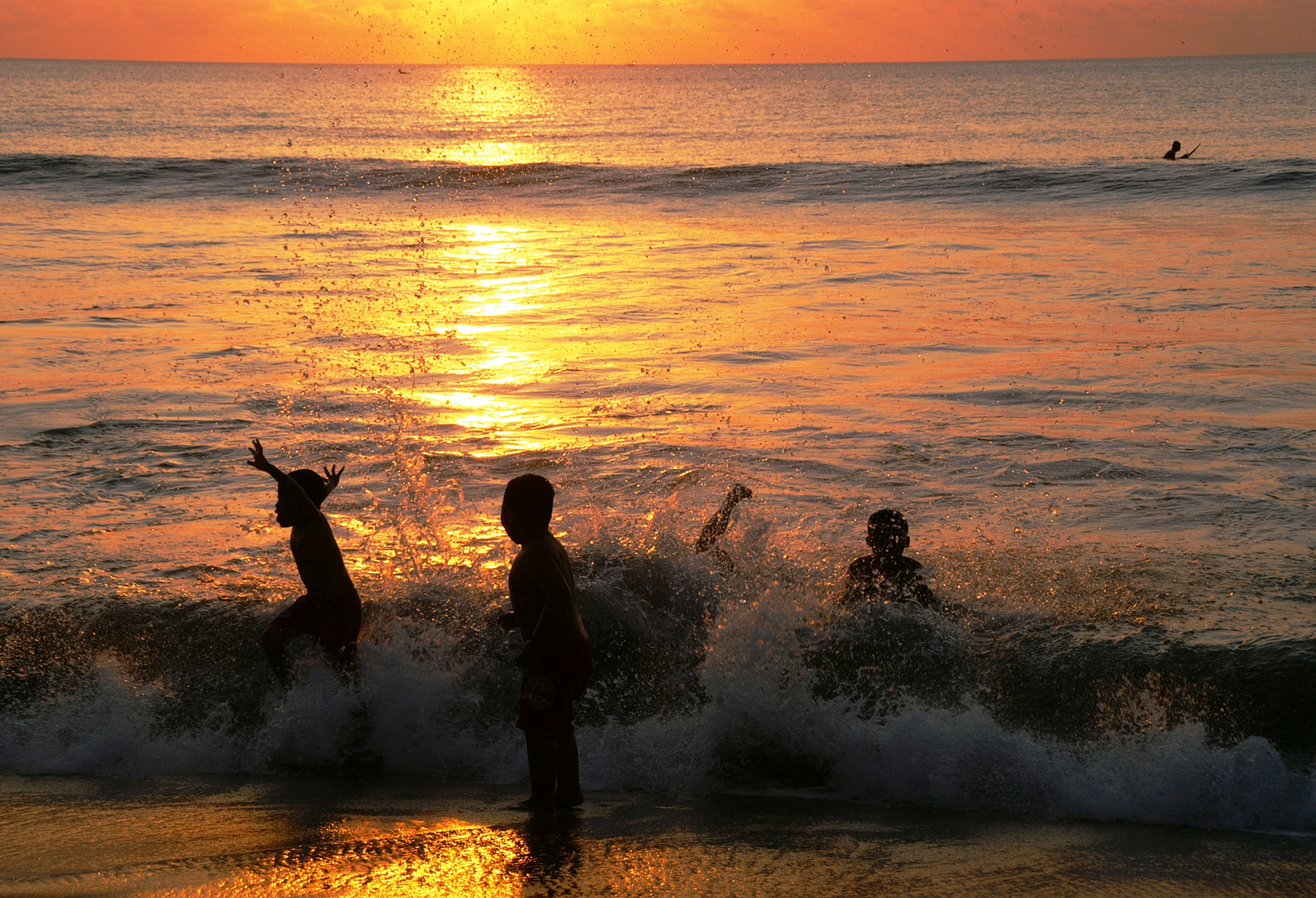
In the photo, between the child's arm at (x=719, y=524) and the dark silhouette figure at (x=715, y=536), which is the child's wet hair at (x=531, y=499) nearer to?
the child's arm at (x=719, y=524)

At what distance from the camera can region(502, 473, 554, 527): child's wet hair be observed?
437 cm

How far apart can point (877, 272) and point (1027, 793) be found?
47.8 ft

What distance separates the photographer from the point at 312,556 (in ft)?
17.5

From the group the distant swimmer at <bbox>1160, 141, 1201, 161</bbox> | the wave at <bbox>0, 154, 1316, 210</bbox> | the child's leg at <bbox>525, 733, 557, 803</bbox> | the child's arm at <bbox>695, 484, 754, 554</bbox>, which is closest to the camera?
the child's leg at <bbox>525, 733, 557, 803</bbox>

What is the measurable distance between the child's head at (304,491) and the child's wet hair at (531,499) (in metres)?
1.40

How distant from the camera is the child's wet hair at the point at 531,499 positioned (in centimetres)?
437

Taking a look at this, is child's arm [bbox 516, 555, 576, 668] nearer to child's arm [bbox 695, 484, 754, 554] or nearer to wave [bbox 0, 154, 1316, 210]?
child's arm [bbox 695, 484, 754, 554]

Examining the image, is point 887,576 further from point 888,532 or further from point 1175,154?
point 1175,154

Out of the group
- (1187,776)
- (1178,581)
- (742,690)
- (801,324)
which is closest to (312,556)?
(742,690)

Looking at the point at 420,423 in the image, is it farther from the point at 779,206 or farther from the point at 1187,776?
the point at 779,206

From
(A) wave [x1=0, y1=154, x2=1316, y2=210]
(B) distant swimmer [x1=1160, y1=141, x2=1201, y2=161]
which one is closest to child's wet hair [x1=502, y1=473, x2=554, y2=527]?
(A) wave [x1=0, y1=154, x2=1316, y2=210]

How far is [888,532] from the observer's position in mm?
6199

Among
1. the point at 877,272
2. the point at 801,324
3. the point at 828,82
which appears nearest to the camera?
the point at 801,324

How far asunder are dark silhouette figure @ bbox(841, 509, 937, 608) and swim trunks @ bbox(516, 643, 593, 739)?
2.40 m
